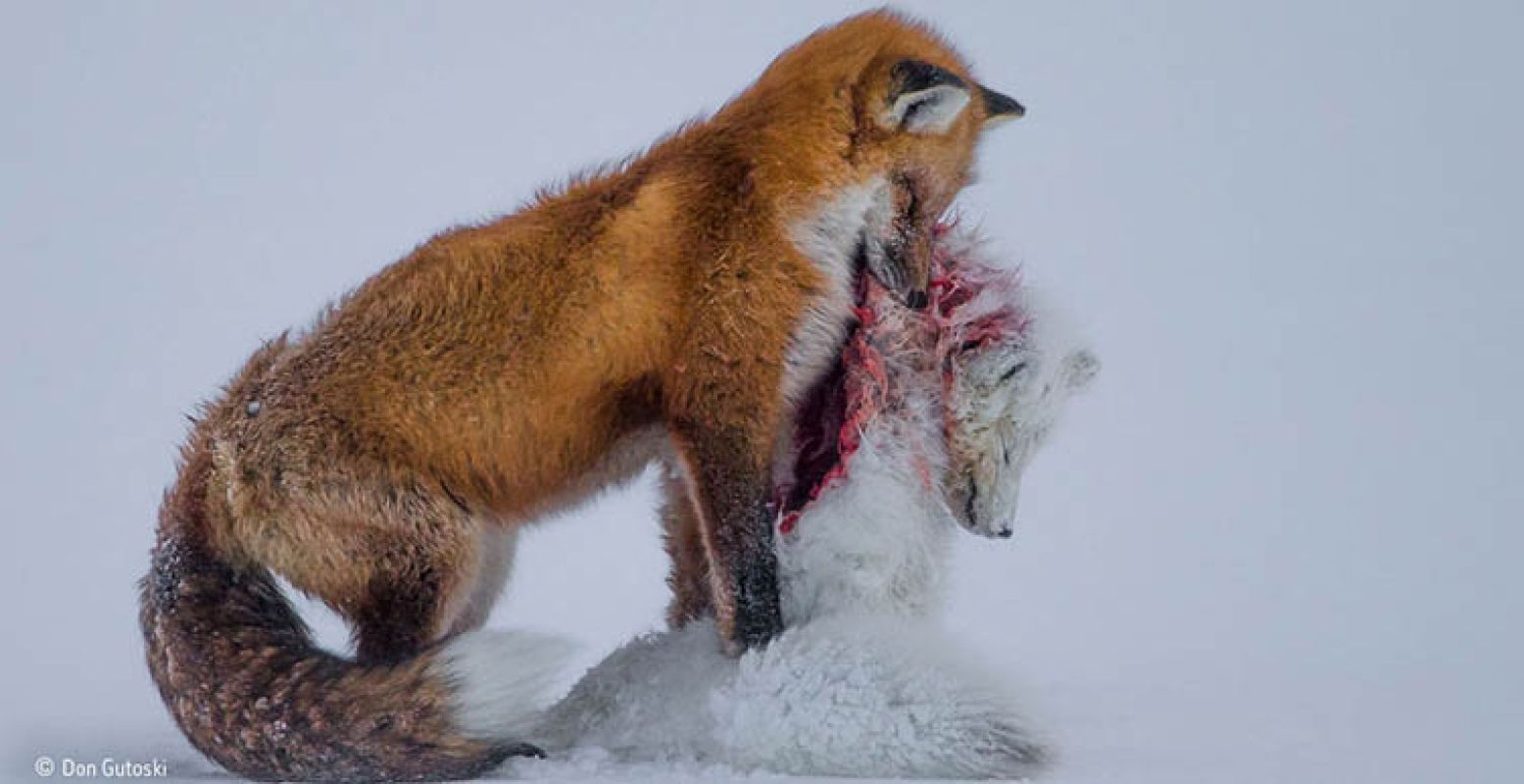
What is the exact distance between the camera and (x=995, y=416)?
420 cm

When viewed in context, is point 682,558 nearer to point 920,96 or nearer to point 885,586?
point 885,586

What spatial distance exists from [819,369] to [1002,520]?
1.89 ft

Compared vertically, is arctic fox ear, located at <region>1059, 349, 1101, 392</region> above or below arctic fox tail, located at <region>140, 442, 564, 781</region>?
above

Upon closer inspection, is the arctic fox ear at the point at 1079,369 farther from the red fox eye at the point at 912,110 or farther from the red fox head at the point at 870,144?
the red fox eye at the point at 912,110

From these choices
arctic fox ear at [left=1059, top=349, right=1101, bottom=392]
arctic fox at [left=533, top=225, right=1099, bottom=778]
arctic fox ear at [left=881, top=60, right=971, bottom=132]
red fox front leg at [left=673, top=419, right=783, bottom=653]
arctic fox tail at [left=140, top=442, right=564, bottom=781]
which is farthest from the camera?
arctic fox ear at [left=1059, top=349, right=1101, bottom=392]

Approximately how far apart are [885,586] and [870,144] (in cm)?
100

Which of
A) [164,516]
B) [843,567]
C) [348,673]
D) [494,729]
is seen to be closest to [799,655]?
[843,567]

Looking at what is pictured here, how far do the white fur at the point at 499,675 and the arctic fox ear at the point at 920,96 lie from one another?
55.8 inches

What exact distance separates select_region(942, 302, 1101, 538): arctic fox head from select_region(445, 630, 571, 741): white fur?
1061 mm

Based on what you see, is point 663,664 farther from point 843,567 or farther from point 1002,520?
point 1002,520

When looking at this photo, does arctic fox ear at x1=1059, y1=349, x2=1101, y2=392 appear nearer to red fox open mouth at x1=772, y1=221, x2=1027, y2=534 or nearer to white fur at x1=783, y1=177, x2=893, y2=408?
red fox open mouth at x1=772, y1=221, x2=1027, y2=534

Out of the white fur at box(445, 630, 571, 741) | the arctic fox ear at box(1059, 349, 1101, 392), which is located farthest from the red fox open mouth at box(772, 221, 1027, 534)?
the white fur at box(445, 630, 571, 741)

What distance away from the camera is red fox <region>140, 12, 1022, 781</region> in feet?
12.1

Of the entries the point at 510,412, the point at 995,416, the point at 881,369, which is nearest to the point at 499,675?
the point at 510,412
